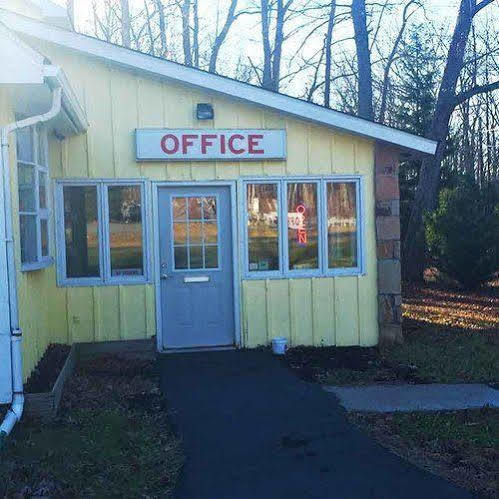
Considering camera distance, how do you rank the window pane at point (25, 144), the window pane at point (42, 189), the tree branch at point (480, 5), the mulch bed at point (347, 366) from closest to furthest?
the window pane at point (25, 144) < the window pane at point (42, 189) < the mulch bed at point (347, 366) < the tree branch at point (480, 5)

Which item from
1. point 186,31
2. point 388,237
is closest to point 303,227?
point 388,237

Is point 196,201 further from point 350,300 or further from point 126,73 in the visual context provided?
point 350,300

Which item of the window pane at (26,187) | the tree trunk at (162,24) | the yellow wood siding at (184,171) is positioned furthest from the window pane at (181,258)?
the tree trunk at (162,24)

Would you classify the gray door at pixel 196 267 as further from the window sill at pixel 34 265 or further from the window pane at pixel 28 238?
the window pane at pixel 28 238

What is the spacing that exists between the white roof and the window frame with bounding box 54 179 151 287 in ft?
4.77

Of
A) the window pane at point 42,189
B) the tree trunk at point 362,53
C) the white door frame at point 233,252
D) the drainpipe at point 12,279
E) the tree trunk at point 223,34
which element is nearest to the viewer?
the drainpipe at point 12,279

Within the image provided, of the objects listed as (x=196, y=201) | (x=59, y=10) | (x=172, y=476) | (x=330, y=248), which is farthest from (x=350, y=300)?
(x=59, y=10)

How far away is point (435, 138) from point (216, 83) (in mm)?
11163

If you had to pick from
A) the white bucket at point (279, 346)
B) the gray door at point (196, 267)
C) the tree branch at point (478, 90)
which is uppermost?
the tree branch at point (478, 90)

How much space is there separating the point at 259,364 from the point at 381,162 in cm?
316

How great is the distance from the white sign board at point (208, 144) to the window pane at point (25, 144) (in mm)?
1797

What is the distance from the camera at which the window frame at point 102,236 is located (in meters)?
9.06

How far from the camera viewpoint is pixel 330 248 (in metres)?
9.63

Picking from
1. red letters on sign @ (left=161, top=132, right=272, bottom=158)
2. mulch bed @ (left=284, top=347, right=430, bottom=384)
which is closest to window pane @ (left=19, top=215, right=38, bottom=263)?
red letters on sign @ (left=161, top=132, right=272, bottom=158)
